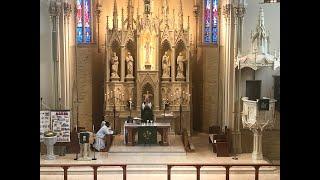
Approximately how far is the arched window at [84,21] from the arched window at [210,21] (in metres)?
5.41

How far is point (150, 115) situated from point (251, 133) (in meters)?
4.03

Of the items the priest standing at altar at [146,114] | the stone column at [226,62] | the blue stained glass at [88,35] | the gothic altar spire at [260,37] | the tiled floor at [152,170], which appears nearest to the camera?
the tiled floor at [152,170]

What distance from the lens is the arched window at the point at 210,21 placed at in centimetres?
2412

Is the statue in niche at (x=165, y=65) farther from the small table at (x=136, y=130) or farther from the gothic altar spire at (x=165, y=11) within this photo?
the small table at (x=136, y=130)

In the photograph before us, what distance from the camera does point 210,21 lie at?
24250 mm

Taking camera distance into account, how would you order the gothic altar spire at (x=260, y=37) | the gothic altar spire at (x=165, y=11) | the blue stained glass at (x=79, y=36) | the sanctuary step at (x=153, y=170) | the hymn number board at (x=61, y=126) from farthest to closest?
the blue stained glass at (x=79, y=36)
the gothic altar spire at (x=165, y=11)
the gothic altar spire at (x=260, y=37)
the hymn number board at (x=61, y=126)
the sanctuary step at (x=153, y=170)

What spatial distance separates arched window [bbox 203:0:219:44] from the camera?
2412 centimetres

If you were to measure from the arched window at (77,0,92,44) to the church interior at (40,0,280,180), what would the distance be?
5 centimetres

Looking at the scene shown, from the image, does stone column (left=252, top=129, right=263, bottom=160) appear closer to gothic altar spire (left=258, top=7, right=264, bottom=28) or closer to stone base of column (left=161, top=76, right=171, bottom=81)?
gothic altar spire (left=258, top=7, right=264, bottom=28)

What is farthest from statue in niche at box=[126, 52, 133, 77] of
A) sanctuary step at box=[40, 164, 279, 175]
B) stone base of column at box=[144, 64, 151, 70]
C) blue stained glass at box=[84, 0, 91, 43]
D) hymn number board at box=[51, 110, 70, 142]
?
sanctuary step at box=[40, 164, 279, 175]

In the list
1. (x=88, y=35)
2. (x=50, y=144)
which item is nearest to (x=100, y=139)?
(x=50, y=144)

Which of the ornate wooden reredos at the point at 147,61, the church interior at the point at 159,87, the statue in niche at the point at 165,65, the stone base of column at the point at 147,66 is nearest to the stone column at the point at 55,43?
the church interior at the point at 159,87
